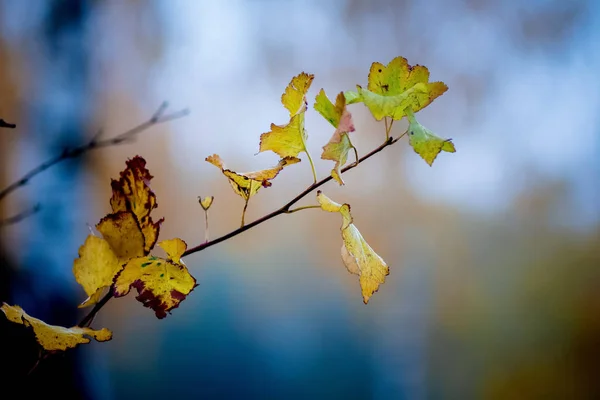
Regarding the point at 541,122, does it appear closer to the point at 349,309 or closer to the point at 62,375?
the point at 349,309

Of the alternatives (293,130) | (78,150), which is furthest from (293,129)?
(78,150)

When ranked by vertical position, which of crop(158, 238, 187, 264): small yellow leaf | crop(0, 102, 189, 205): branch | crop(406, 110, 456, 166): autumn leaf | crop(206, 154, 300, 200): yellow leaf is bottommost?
crop(158, 238, 187, 264): small yellow leaf

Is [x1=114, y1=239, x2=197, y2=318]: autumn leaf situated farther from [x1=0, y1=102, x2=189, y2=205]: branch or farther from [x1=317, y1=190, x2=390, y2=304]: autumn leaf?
[x1=0, y1=102, x2=189, y2=205]: branch

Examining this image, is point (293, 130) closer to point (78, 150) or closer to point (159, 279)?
point (159, 279)

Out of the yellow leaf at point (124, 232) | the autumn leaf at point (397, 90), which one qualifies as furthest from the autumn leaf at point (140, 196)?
the autumn leaf at point (397, 90)

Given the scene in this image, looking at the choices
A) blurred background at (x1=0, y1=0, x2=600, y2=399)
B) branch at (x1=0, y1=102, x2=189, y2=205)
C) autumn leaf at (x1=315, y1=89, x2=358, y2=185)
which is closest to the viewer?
autumn leaf at (x1=315, y1=89, x2=358, y2=185)

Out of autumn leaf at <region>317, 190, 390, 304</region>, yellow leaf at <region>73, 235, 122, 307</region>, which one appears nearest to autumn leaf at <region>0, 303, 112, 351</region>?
yellow leaf at <region>73, 235, 122, 307</region>
